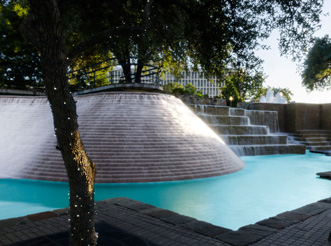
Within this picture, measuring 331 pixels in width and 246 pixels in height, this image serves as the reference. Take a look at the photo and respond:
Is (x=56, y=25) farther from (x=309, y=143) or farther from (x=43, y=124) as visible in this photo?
(x=309, y=143)

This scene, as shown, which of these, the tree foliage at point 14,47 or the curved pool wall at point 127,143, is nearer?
the curved pool wall at point 127,143

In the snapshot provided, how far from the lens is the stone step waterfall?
58.6 ft

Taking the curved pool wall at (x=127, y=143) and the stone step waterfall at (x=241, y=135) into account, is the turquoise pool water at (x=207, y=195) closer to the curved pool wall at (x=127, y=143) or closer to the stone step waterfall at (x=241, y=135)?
the curved pool wall at (x=127, y=143)

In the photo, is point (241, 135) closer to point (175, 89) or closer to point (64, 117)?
point (64, 117)

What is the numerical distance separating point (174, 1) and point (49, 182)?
649 cm

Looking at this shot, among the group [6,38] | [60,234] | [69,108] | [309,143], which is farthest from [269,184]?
[6,38]

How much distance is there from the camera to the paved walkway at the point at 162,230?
4.11 meters

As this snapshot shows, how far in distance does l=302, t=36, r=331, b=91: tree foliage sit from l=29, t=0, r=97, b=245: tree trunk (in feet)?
112

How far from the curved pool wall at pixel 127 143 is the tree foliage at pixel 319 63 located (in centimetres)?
2550

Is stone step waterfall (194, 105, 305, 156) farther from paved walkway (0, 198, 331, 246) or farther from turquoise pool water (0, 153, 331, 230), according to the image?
paved walkway (0, 198, 331, 246)

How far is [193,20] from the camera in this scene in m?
8.95

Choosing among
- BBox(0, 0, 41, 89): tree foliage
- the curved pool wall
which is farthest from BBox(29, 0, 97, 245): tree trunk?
BBox(0, 0, 41, 89): tree foliage

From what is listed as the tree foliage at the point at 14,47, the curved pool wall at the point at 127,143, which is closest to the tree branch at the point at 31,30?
the curved pool wall at the point at 127,143

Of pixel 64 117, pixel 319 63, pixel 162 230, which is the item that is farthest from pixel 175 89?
pixel 64 117
